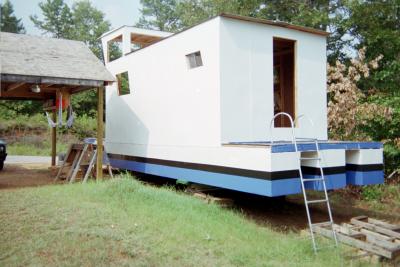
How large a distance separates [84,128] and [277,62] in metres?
16.5

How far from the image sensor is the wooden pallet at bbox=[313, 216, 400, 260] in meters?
5.39

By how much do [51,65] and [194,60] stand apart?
339 centimetres

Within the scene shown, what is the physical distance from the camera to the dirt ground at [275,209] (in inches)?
302

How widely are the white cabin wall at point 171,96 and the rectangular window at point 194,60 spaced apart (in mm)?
99

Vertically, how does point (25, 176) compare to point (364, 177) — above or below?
below

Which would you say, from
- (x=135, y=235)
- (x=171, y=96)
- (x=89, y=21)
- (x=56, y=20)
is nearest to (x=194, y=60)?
(x=171, y=96)

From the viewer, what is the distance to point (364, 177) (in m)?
6.87

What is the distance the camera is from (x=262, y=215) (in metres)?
8.10

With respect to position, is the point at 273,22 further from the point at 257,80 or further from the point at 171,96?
the point at 171,96

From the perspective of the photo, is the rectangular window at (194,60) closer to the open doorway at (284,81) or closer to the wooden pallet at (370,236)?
the open doorway at (284,81)

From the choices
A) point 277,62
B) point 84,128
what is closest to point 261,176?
point 277,62

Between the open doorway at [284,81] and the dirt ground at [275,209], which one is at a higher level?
the open doorway at [284,81]

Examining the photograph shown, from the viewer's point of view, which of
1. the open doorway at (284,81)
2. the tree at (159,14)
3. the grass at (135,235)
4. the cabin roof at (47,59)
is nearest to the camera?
the grass at (135,235)

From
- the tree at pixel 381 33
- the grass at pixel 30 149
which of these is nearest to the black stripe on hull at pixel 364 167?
the tree at pixel 381 33
